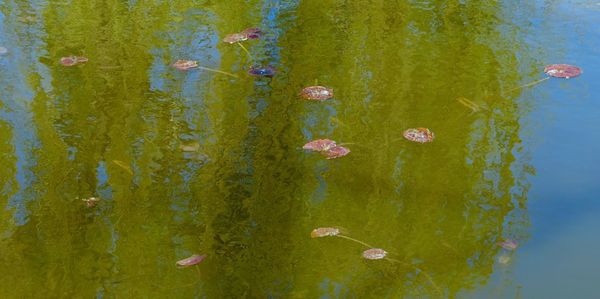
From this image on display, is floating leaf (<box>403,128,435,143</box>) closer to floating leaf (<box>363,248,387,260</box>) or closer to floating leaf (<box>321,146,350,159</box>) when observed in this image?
floating leaf (<box>321,146,350,159</box>)

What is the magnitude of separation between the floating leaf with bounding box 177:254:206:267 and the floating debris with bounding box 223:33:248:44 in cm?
146

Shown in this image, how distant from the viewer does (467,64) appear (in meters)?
3.14

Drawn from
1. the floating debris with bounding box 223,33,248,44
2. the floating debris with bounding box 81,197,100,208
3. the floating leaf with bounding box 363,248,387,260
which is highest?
the floating debris with bounding box 223,33,248,44

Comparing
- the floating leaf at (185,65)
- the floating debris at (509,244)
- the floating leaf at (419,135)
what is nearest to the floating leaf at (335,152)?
the floating leaf at (419,135)

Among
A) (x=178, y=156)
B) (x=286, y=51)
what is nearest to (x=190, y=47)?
(x=286, y=51)

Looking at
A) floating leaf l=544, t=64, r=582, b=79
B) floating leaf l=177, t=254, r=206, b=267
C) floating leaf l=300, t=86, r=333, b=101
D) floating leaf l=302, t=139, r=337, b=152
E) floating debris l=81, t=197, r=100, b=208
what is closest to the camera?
floating leaf l=177, t=254, r=206, b=267

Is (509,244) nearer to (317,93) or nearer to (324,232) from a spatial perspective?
(324,232)

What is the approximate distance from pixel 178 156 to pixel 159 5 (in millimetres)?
1396

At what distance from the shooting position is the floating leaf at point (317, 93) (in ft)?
9.44

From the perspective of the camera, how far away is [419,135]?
8.63ft

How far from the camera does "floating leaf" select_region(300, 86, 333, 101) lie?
2.88m

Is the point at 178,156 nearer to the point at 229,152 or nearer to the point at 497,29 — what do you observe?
the point at 229,152

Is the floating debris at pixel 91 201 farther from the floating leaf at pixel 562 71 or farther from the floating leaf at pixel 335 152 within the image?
the floating leaf at pixel 562 71

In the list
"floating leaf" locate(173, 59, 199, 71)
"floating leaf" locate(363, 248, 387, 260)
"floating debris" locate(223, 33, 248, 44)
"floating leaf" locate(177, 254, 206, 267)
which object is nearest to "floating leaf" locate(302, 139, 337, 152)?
"floating leaf" locate(363, 248, 387, 260)
